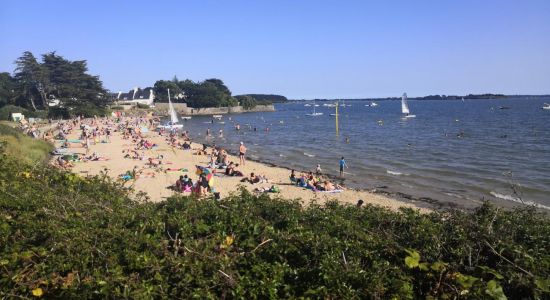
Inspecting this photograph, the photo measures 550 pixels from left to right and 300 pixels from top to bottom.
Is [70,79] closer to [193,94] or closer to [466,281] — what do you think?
[193,94]

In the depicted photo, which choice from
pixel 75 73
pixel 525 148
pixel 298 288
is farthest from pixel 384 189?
pixel 75 73

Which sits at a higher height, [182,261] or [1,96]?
[1,96]

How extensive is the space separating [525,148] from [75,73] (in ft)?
250

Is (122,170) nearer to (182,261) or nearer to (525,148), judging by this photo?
(182,261)

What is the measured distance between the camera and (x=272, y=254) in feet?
14.1

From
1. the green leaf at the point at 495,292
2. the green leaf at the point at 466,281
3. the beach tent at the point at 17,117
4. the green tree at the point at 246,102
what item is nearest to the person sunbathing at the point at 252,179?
the green leaf at the point at 466,281

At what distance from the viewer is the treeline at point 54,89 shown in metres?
69.1

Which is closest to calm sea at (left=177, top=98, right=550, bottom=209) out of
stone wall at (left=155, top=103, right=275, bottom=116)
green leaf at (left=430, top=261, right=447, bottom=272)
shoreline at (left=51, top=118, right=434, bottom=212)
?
shoreline at (left=51, top=118, right=434, bottom=212)

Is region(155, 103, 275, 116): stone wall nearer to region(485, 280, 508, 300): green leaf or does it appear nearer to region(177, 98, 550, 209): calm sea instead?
region(177, 98, 550, 209): calm sea

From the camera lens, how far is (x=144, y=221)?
5293 mm

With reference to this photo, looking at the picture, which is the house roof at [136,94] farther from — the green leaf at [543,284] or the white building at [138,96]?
the green leaf at [543,284]

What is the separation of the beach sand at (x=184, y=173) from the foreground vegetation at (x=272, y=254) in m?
7.27

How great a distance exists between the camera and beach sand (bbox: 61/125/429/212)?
19250 millimetres

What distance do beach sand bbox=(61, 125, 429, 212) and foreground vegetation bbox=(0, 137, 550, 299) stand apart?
7273mm
